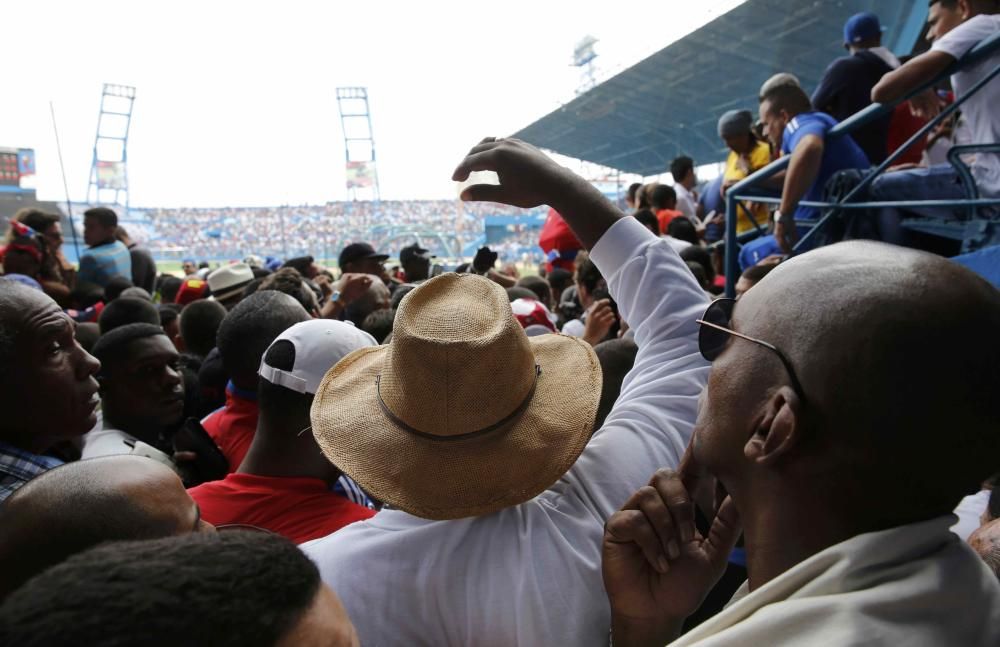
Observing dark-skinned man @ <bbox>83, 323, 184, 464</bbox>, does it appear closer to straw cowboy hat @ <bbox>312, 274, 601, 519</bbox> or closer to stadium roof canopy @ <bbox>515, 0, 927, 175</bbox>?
straw cowboy hat @ <bbox>312, 274, 601, 519</bbox>

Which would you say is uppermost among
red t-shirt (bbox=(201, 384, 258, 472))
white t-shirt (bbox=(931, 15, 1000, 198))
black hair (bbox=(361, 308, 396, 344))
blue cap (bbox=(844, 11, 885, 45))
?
blue cap (bbox=(844, 11, 885, 45))

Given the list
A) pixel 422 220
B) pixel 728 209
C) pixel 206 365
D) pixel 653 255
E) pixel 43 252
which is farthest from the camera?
pixel 422 220

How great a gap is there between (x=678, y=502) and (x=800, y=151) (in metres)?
3.33

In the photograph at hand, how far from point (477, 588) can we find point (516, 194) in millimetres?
902

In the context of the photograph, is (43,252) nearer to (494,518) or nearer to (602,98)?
(494,518)

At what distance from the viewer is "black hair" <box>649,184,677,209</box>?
737 centimetres

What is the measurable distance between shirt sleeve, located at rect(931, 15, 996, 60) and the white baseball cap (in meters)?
2.91

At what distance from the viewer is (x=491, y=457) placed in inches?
48.7

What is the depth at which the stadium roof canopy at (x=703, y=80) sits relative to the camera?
52.1 ft

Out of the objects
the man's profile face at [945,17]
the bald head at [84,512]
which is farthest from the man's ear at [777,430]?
the man's profile face at [945,17]

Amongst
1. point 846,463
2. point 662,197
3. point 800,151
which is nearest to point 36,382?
point 846,463

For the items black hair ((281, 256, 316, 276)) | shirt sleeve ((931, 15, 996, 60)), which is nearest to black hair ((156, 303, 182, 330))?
black hair ((281, 256, 316, 276))

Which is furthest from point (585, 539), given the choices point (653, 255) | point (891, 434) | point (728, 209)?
point (728, 209)

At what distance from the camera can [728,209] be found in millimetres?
4723
